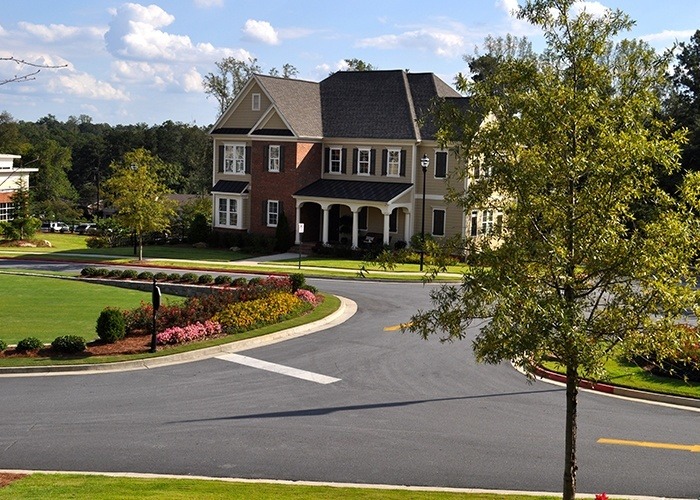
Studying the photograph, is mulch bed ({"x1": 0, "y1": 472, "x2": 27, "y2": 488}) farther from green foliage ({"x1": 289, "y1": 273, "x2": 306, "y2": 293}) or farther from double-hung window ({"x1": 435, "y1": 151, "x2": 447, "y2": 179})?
double-hung window ({"x1": 435, "y1": 151, "x2": 447, "y2": 179})

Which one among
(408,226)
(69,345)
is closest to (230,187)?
(408,226)

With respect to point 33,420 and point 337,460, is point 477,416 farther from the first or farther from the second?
point 33,420

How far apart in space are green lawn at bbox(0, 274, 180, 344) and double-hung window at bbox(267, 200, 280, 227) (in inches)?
690

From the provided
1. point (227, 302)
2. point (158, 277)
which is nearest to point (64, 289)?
point (158, 277)

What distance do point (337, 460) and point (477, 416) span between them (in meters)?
4.19

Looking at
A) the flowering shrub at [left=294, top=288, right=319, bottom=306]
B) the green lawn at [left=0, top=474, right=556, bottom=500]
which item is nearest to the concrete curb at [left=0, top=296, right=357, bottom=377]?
the flowering shrub at [left=294, top=288, right=319, bottom=306]

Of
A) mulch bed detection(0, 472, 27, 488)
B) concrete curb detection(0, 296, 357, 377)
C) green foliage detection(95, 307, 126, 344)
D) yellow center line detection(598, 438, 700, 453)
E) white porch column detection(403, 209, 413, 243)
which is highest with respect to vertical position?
white porch column detection(403, 209, 413, 243)

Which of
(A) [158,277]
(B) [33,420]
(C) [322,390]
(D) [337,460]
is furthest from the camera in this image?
(A) [158,277]

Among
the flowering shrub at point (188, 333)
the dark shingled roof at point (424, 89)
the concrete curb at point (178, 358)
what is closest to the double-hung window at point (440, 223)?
the dark shingled roof at point (424, 89)

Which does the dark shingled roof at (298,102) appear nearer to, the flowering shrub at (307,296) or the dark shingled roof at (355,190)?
the dark shingled roof at (355,190)

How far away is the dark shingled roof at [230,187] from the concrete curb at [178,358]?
86.6 feet

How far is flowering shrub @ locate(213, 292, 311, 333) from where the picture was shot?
2669 centimetres

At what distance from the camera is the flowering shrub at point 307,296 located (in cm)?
3105

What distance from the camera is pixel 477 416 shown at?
1802 centimetres
